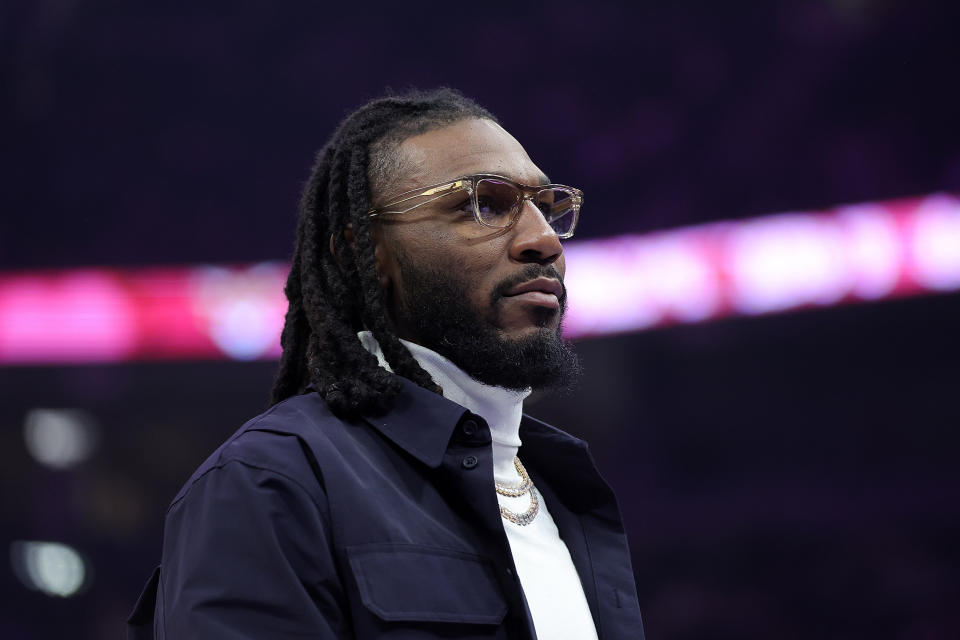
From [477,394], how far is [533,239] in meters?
0.22

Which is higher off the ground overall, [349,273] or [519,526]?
[349,273]

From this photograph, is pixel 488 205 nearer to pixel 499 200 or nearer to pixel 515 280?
pixel 499 200

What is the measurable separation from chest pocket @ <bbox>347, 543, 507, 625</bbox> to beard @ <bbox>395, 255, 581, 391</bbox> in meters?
0.28

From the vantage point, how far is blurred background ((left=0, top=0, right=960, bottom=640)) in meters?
3.17

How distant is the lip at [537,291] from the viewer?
51.8 inches

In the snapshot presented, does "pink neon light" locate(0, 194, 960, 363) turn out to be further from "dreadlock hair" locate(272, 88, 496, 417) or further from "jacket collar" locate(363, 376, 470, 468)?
"jacket collar" locate(363, 376, 470, 468)

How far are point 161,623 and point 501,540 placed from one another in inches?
14.7

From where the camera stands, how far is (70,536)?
2.88 m

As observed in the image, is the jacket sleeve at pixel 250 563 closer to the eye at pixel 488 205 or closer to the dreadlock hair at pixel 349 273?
the dreadlock hair at pixel 349 273

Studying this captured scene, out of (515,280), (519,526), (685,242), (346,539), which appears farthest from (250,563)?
(685,242)

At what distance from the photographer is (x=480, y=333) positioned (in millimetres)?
1312

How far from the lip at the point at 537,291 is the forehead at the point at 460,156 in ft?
0.51

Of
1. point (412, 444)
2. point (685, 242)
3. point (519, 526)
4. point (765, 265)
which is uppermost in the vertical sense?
point (685, 242)

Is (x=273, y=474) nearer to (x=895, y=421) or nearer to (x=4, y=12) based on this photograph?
(x=4, y=12)
